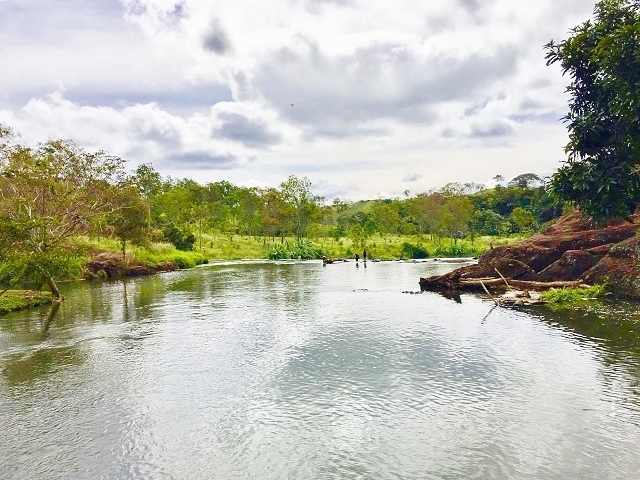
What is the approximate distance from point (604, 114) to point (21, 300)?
1484 inches

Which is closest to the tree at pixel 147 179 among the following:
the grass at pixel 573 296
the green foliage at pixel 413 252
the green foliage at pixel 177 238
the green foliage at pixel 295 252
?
the green foliage at pixel 177 238

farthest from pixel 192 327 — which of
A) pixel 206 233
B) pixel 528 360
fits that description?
pixel 206 233

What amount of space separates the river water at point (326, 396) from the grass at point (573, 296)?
2114 millimetres

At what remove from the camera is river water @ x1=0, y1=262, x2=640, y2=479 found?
11758 mm

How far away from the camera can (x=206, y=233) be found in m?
110

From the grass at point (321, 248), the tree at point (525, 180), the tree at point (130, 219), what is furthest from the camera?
the tree at point (525, 180)

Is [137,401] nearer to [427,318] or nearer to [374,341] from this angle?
[374,341]

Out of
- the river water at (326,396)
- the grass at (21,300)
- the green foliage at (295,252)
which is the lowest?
the river water at (326,396)

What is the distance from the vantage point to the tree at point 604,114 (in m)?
18.3

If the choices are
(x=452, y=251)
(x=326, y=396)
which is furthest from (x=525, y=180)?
(x=326, y=396)

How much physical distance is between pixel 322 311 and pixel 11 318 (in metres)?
19.6

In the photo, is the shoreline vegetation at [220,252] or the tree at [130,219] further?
the tree at [130,219]

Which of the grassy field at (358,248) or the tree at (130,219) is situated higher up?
the tree at (130,219)

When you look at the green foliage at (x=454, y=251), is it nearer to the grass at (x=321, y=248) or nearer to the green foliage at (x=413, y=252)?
the grass at (x=321, y=248)
